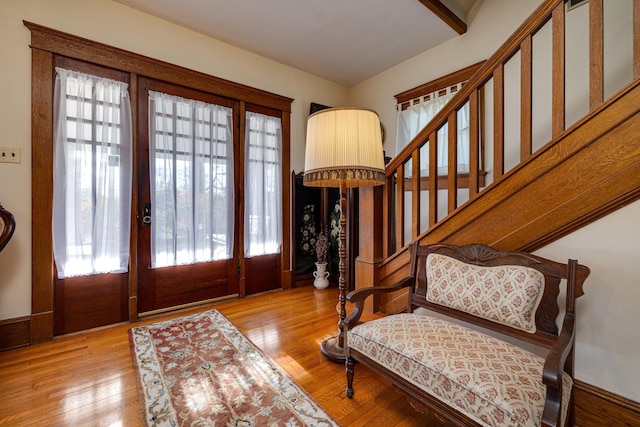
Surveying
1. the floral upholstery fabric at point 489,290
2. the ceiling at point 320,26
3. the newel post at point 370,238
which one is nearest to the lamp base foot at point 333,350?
the newel post at point 370,238

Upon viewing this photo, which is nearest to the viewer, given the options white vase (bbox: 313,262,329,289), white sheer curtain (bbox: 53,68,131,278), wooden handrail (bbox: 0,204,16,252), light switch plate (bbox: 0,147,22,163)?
wooden handrail (bbox: 0,204,16,252)

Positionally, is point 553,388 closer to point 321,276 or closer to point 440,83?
point 321,276

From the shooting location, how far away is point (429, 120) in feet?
9.85

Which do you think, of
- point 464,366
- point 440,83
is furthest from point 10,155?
Answer: point 440,83

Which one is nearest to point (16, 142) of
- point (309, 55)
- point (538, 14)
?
point (309, 55)

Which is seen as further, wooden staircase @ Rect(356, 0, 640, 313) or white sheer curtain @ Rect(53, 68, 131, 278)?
white sheer curtain @ Rect(53, 68, 131, 278)

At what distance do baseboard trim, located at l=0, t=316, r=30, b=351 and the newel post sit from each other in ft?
8.63

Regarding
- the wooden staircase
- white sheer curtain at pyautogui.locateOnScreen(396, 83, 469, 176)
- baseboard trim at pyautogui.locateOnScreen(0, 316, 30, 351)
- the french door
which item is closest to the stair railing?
the wooden staircase

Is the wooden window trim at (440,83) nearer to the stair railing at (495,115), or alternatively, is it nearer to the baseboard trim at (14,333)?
the stair railing at (495,115)

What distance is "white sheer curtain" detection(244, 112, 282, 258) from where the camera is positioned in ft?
10.5

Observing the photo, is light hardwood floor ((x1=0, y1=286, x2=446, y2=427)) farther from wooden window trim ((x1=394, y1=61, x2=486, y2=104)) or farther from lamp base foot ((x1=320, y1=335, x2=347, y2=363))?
wooden window trim ((x1=394, y1=61, x2=486, y2=104))

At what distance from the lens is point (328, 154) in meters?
1.63

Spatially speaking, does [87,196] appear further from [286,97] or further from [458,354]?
[458,354]

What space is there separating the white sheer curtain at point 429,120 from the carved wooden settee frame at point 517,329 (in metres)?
1.47
